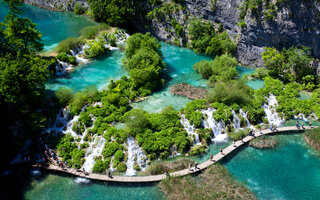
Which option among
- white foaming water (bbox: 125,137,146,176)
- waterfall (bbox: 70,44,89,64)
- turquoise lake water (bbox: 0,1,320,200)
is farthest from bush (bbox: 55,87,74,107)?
waterfall (bbox: 70,44,89,64)

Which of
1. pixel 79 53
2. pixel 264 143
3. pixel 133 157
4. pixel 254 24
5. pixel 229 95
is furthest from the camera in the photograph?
pixel 79 53

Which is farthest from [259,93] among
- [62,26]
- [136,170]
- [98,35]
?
[62,26]

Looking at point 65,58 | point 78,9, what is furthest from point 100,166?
point 78,9

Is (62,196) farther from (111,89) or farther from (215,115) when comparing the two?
(215,115)

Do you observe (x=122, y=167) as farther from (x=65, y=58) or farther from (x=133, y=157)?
(x=65, y=58)

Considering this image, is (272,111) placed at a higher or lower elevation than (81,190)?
higher

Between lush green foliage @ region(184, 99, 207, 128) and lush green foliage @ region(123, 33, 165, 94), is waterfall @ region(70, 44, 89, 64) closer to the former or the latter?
lush green foliage @ region(123, 33, 165, 94)

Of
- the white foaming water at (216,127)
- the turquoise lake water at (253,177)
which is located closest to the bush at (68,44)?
the turquoise lake water at (253,177)

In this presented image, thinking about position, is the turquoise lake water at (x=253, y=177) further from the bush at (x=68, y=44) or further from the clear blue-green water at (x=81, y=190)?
the bush at (x=68, y=44)

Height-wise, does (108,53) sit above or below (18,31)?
below
